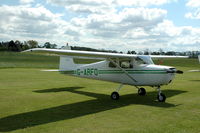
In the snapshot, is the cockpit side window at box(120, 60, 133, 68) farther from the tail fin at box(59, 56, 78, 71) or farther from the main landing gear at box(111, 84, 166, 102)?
the tail fin at box(59, 56, 78, 71)

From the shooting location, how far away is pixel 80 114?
28.4 ft

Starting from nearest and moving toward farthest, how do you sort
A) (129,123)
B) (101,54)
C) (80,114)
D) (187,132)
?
(187,132)
(129,123)
(80,114)
(101,54)

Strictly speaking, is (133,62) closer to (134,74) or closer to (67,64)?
(134,74)

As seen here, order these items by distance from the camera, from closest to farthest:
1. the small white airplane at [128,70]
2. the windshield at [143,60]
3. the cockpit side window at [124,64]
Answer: the small white airplane at [128,70], the windshield at [143,60], the cockpit side window at [124,64]

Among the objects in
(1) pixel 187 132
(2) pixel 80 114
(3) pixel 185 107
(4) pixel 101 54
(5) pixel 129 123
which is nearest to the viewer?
(1) pixel 187 132

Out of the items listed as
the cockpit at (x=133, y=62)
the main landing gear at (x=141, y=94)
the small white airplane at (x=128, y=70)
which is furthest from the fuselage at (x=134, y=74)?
the main landing gear at (x=141, y=94)

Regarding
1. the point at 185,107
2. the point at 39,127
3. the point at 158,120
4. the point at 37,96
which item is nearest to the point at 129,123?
the point at 158,120

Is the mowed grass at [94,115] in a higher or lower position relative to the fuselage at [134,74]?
lower

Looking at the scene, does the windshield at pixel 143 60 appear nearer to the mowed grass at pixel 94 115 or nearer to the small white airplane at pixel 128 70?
the small white airplane at pixel 128 70

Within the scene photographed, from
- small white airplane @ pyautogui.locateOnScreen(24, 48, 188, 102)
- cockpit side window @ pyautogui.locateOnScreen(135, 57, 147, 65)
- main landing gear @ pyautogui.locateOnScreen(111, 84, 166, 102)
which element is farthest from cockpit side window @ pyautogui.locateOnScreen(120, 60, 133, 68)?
main landing gear @ pyautogui.locateOnScreen(111, 84, 166, 102)

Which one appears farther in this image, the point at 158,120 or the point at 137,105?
the point at 137,105

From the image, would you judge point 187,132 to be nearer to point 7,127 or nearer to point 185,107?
point 185,107

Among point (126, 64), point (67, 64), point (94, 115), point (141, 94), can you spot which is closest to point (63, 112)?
point (94, 115)

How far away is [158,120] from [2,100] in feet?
21.4
